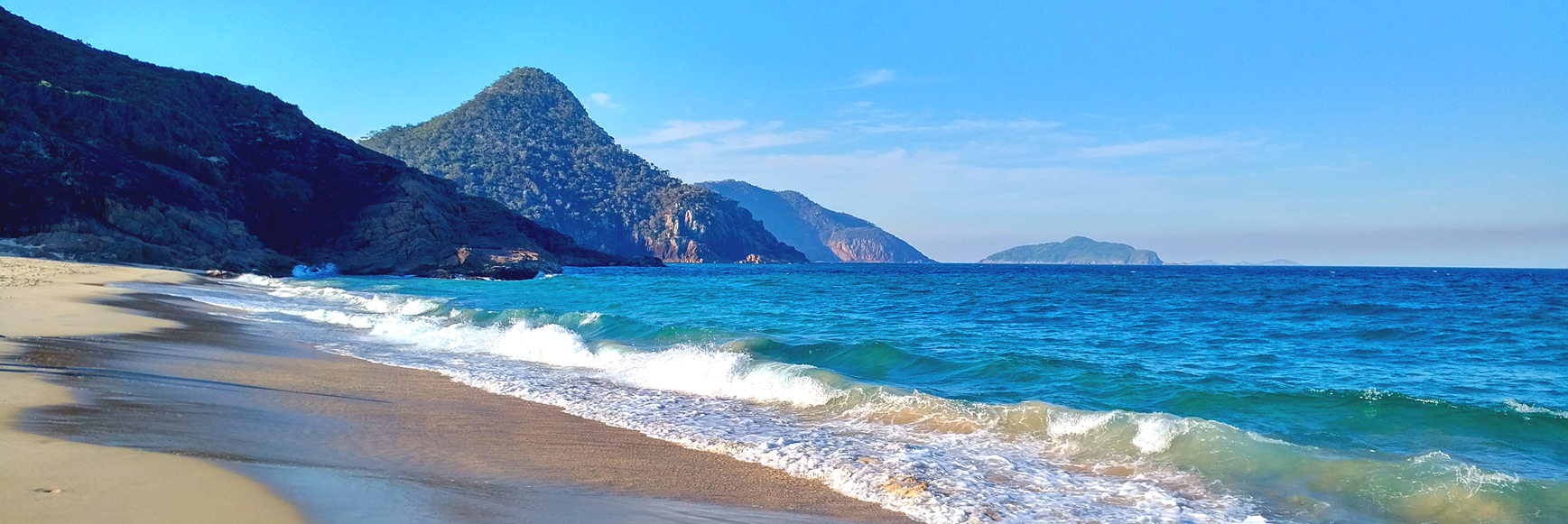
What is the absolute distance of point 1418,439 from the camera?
8.11 meters

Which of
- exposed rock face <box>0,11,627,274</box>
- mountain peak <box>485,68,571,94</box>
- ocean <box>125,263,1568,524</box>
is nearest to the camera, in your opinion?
ocean <box>125,263,1568,524</box>

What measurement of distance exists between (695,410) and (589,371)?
3.82 metres

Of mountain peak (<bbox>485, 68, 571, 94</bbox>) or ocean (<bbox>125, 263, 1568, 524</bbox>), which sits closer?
ocean (<bbox>125, 263, 1568, 524</bbox>)

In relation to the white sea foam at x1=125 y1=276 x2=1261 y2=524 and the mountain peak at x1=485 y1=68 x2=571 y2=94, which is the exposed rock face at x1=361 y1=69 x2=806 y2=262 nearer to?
the mountain peak at x1=485 y1=68 x2=571 y2=94

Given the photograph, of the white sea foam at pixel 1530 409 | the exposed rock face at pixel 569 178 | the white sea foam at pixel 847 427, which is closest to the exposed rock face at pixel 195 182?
the white sea foam at pixel 847 427

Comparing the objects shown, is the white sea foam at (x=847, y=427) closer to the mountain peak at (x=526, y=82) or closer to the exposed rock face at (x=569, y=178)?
the exposed rock face at (x=569, y=178)

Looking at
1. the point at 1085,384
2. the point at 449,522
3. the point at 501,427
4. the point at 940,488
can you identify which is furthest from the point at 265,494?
the point at 1085,384

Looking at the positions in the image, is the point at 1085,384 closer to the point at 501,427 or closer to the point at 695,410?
the point at 695,410

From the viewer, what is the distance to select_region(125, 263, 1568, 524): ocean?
6.30m

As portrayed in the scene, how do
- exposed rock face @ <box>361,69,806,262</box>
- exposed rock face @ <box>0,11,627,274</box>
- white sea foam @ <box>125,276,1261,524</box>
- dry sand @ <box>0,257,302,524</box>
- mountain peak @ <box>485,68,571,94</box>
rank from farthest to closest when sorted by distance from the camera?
mountain peak @ <box>485,68,571,94</box>, exposed rock face @ <box>361,69,806,262</box>, exposed rock face @ <box>0,11,627,274</box>, white sea foam @ <box>125,276,1261,524</box>, dry sand @ <box>0,257,302,524</box>

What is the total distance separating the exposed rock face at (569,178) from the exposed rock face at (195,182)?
188 feet

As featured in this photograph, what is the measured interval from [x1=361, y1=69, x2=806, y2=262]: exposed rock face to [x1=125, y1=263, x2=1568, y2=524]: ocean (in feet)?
402

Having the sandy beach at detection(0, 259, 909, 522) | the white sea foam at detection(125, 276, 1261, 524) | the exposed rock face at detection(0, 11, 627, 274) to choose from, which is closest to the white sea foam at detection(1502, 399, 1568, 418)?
the white sea foam at detection(125, 276, 1261, 524)

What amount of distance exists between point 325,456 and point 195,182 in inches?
2340
